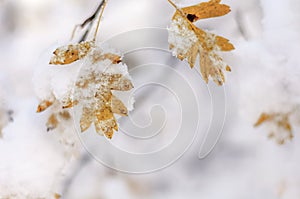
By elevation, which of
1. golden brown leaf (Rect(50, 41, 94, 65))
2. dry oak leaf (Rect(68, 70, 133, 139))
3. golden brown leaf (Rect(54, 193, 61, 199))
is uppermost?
golden brown leaf (Rect(50, 41, 94, 65))

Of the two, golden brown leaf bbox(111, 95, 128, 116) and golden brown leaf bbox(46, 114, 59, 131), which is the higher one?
golden brown leaf bbox(111, 95, 128, 116)

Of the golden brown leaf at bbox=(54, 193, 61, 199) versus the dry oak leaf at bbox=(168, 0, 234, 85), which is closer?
the dry oak leaf at bbox=(168, 0, 234, 85)

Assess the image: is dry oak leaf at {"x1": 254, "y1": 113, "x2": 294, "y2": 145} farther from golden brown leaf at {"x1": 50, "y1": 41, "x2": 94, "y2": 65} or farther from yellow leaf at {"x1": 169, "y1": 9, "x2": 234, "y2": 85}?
golden brown leaf at {"x1": 50, "y1": 41, "x2": 94, "y2": 65}

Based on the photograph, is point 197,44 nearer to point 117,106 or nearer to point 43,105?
point 117,106

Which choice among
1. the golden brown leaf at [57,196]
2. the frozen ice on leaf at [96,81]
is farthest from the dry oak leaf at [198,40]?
the golden brown leaf at [57,196]

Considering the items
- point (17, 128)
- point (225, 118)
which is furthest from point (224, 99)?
point (17, 128)

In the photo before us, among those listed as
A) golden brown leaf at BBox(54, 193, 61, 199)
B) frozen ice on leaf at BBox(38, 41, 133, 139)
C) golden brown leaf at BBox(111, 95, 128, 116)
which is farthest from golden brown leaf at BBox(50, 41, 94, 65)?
golden brown leaf at BBox(54, 193, 61, 199)

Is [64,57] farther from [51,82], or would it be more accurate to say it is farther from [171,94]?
[171,94]
